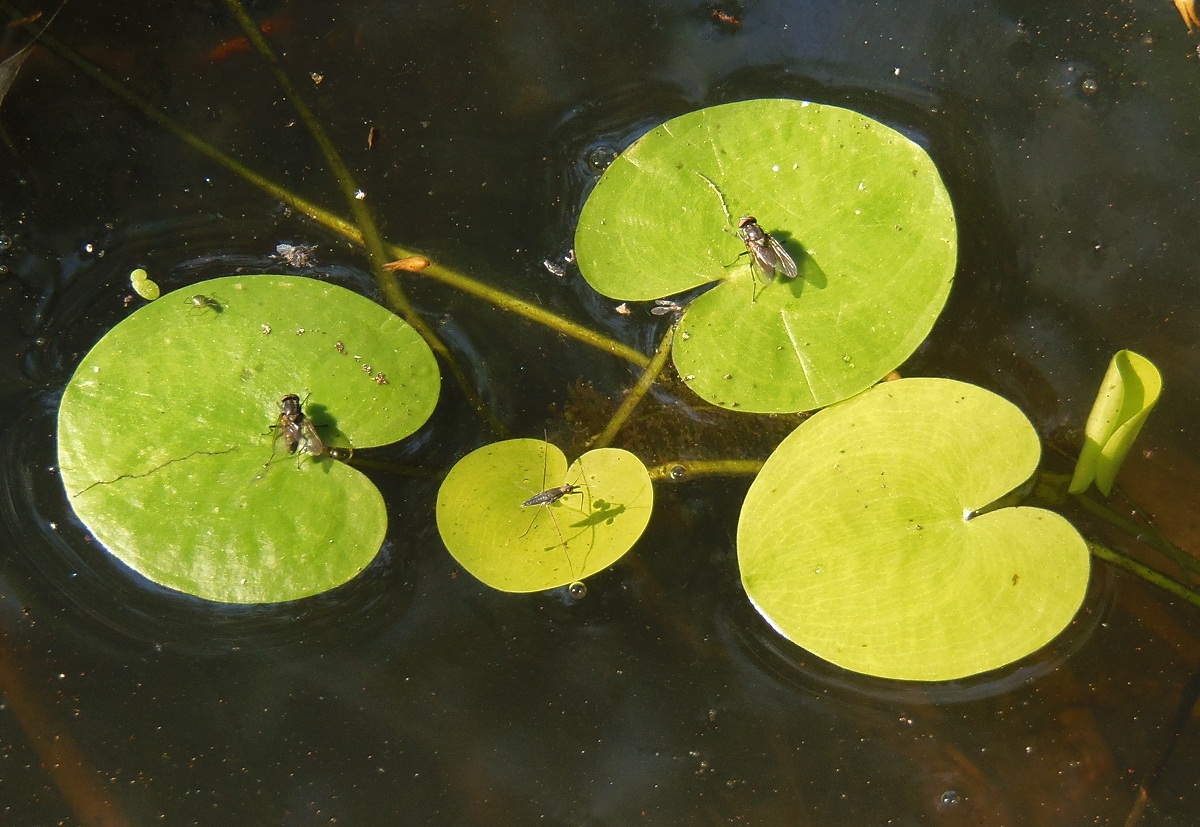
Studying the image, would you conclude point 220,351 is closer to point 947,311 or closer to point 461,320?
point 461,320

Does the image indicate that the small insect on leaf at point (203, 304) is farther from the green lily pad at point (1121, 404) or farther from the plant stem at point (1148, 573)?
the plant stem at point (1148, 573)

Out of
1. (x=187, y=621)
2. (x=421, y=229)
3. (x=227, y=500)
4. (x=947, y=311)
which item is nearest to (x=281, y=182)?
(x=421, y=229)

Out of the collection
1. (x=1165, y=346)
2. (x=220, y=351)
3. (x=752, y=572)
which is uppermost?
(x=220, y=351)

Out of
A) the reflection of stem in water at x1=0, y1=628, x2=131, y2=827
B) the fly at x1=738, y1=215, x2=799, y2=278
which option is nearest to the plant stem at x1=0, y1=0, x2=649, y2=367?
the fly at x1=738, y1=215, x2=799, y2=278

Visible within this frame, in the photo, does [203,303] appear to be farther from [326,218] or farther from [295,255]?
[326,218]

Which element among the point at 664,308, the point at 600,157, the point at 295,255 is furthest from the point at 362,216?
the point at 664,308

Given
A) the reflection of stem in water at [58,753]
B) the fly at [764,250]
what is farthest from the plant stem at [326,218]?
the reflection of stem in water at [58,753]
